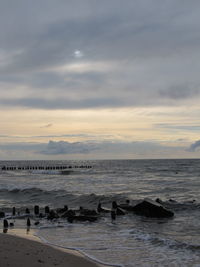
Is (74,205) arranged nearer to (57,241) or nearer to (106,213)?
(106,213)

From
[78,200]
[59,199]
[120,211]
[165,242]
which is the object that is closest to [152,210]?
[120,211]

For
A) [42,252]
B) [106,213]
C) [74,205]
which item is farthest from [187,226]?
[74,205]

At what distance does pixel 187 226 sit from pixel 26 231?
8.10 metres

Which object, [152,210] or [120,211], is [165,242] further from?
[120,211]

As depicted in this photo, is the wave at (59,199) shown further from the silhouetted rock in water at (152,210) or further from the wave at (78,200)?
the silhouetted rock in water at (152,210)

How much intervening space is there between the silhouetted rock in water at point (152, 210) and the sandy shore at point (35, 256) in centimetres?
905

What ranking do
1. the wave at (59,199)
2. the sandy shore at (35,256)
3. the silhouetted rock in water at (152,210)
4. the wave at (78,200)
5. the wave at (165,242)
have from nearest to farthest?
the sandy shore at (35,256)
the wave at (165,242)
the silhouetted rock in water at (152,210)
the wave at (78,200)
the wave at (59,199)

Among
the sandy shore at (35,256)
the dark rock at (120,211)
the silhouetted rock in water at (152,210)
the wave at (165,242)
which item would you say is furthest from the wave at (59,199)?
the sandy shore at (35,256)

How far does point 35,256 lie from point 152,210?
35.4 ft

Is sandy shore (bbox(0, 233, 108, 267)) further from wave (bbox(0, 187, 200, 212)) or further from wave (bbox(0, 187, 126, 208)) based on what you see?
wave (bbox(0, 187, 126, 208))

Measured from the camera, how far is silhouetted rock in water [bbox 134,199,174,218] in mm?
19938

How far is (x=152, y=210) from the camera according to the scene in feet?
66.4

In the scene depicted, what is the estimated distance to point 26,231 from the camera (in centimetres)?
1581

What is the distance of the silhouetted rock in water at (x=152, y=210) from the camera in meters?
19.9
